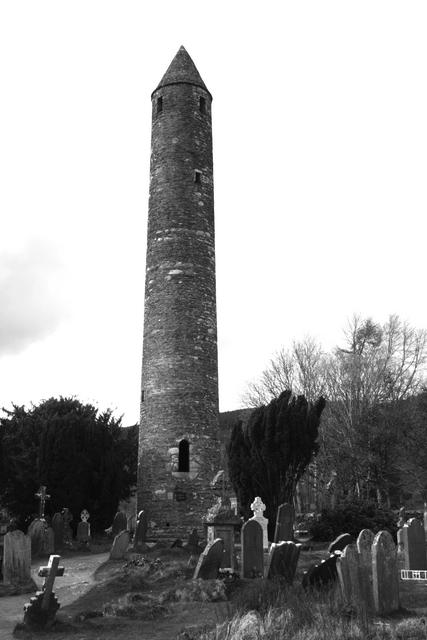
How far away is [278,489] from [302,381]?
1350cm

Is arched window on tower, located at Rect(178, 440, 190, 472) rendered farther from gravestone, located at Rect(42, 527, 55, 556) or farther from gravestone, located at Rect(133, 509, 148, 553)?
gravestone, located at Rect(42, 527, 55, 556)

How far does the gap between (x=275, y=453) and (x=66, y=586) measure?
9.48 metres

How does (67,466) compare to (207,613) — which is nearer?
(207,613)

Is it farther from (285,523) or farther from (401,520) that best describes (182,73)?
(401,520)

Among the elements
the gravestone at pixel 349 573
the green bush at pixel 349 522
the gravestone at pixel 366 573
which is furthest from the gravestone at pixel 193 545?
the gravestone at pixel 349 573

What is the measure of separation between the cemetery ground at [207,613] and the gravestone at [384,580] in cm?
16

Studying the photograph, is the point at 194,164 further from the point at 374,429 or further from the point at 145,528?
the point at 374,429

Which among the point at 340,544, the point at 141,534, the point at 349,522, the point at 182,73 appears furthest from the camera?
the point at 182,73

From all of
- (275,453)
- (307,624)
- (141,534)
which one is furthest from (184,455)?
(307,624)

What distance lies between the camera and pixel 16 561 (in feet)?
41.6

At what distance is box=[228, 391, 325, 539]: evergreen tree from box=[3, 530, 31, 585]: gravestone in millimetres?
8725

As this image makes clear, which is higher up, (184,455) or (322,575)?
(184,455)

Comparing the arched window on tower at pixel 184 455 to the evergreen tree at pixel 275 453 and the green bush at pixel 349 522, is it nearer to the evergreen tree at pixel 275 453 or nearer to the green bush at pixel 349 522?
the evergreen tree at pixel 275 453

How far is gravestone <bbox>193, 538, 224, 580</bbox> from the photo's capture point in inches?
424
